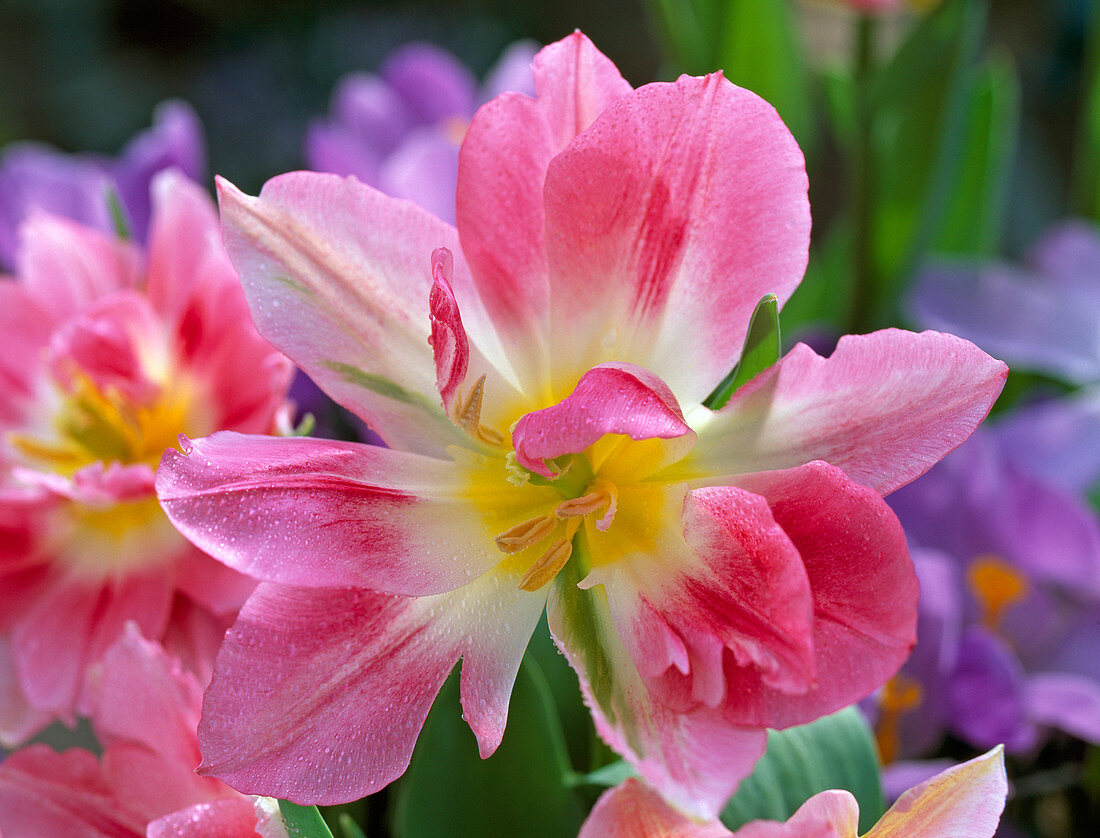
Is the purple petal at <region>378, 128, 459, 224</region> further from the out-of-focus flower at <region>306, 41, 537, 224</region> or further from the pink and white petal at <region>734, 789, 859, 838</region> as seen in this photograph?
the pink and white petal at <region>734, 789, 859, 838</region>

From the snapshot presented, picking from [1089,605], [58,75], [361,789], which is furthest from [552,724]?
[58,75]

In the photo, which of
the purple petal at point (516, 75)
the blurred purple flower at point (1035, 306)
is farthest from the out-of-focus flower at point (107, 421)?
the blurred purple flower at point (1035, 306)

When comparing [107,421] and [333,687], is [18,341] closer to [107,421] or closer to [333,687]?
[107,421]

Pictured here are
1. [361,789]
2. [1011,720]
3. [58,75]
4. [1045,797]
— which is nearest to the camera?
[361,789]

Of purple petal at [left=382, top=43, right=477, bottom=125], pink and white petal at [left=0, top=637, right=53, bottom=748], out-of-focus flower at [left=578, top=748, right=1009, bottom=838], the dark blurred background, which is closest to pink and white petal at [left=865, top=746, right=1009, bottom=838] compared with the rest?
out-of-focus flower at [left=578, top=748, right=1009, bottom=838]

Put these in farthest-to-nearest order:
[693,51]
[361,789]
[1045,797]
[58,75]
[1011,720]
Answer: [58,75]
[693,51]
[1045,797]
[1011,720]
[361,789]

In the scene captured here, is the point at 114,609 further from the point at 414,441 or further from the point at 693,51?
the point at 693,51
